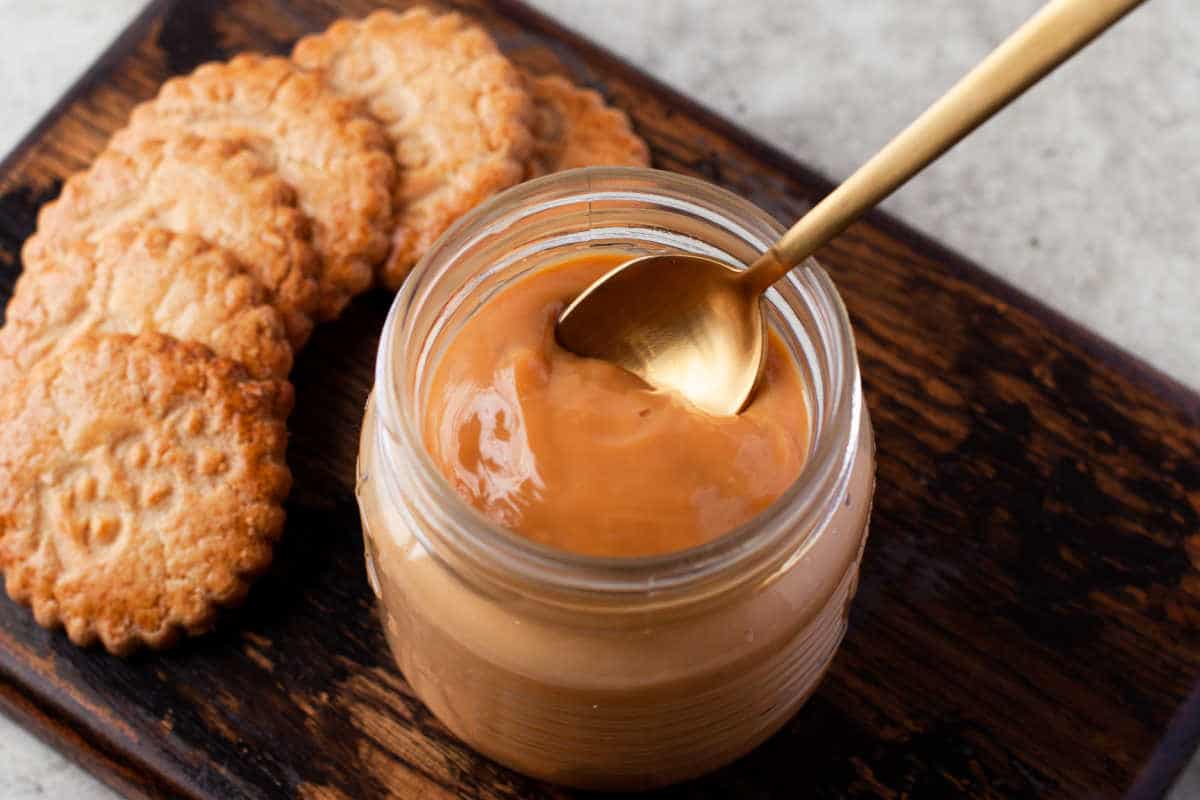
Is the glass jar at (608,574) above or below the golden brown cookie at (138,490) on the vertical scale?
above

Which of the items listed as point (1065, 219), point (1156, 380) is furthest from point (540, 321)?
point (1065, 219)

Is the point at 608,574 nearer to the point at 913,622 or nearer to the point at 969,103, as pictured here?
the point at 969,103

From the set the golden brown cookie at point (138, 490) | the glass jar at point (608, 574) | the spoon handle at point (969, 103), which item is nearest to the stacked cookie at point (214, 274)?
the golden brown cookie at point (138, 490)

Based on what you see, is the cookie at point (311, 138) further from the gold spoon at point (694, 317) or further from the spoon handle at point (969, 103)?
the spoon handle at point (969, 103)

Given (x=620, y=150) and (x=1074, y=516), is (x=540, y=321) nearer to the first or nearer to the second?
(x=620, y=150)

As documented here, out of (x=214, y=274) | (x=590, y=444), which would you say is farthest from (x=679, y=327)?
(x=214, y=274)

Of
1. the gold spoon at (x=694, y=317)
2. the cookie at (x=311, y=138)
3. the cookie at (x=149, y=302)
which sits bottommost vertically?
the cookie at (x=149, y=302)

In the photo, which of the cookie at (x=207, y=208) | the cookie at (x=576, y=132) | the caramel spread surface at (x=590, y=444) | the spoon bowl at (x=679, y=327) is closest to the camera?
the caramel spread surface at (x=590, y=444)
